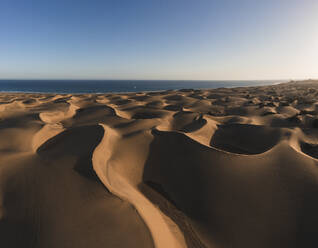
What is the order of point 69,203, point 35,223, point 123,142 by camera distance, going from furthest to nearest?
point 123,142
point 69,203
point 35,223

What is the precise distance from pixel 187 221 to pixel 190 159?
1975 millimetres

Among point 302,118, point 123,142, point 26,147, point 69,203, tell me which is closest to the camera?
point 69,203

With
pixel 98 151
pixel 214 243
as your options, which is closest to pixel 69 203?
Answer: pixel 98 151

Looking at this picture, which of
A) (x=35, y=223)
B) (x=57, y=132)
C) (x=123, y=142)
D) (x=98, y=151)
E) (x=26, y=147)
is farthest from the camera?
(x=57, y=132)

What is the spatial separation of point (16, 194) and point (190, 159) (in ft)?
14.0

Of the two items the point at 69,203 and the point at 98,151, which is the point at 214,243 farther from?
the point at 98,151

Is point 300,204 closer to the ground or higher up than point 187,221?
higher up

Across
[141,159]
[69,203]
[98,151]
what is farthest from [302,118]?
[69,203]

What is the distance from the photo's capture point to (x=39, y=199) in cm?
322

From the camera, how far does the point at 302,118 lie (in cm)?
930

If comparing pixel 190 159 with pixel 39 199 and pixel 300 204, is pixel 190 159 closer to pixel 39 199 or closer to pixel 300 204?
pixel 300 204

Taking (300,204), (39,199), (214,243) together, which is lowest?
(214,243)

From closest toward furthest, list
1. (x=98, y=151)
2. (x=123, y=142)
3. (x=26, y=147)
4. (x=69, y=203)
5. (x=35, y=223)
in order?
(x=35, y=223), (x=69, y=203), (x=98, y=151), (x=26, y=147), (x=123, y=142)

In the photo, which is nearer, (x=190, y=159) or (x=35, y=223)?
(x=35, y=223)
